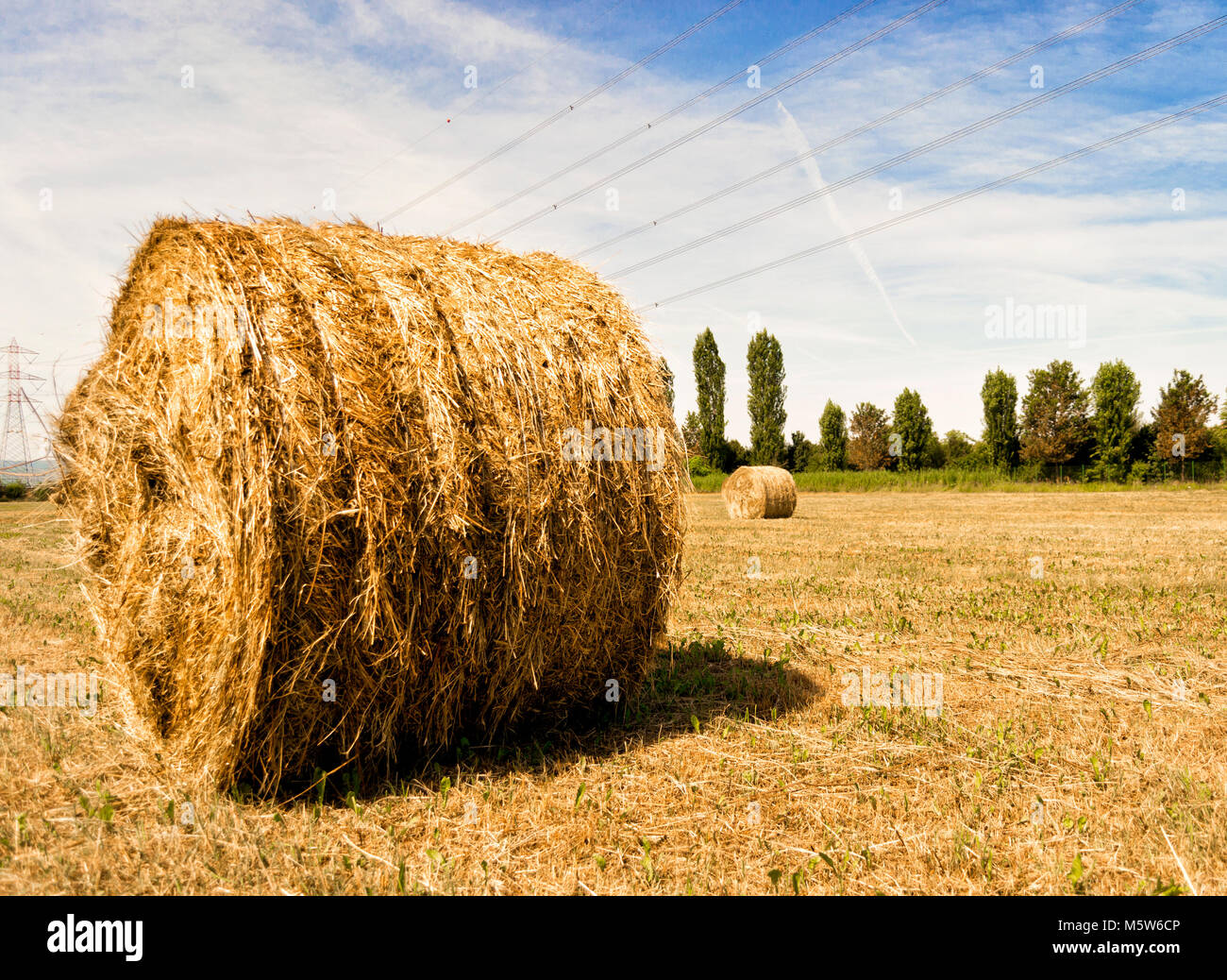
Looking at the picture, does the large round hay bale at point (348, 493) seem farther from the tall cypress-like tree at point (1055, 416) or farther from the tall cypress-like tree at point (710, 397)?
the tall cypress-like tree at point (1055, 416)

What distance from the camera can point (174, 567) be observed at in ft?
15.8

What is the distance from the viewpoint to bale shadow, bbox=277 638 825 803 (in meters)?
4.86

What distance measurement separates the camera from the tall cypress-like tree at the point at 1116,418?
5688 cm

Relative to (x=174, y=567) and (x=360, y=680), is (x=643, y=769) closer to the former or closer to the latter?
(x=360, y=680)

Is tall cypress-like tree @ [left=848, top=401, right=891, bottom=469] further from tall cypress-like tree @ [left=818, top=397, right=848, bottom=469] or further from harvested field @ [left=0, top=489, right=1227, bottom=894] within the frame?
harvested field @ [left=0, top=489, right=1227, bottom=894]

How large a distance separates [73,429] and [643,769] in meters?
4.44

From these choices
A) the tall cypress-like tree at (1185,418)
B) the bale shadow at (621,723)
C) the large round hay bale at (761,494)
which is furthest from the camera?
the tall cypress-like tree at (1185,418)

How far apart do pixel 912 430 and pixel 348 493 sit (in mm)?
68411

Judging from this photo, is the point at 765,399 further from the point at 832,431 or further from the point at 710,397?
the point at 832,431

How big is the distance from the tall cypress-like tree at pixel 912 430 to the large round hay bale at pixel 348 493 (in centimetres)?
6450

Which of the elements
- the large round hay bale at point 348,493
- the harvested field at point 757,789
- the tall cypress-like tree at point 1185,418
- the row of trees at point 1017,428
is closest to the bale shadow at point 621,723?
the harvested field at point 757,789

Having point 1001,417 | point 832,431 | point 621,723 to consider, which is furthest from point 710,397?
point 621,723

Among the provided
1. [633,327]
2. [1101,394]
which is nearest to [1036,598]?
[633,327]

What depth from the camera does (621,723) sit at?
596cm
